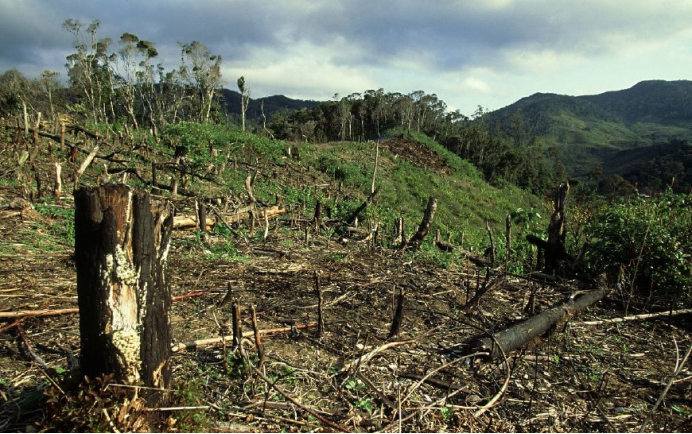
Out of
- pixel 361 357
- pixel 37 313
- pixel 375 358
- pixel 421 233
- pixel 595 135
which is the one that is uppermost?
pixel 595 135

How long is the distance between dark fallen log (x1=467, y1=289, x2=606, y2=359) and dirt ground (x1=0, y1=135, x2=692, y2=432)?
0.11 m

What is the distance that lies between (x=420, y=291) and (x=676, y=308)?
334cm

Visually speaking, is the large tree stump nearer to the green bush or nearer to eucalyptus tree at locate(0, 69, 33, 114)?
the green bush

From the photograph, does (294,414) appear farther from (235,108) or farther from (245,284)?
(235,108)

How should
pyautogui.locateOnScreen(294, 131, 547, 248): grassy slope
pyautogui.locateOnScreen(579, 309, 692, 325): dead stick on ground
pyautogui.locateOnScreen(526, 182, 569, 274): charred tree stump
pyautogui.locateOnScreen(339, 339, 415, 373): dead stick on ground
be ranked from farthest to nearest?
pyautogui.locateOnScreen(294, 131, 547, 248): grassy slope → pyautogui.locateOnScreen(526, 182, 569, 274): charred tree stump → pyautogui.locateOnScreen(579, 309, 692, 325): dead stick on ground → pyautogui.locateOnScreen(339, 339, 415, 373): dead stick on ground

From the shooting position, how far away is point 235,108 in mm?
190750

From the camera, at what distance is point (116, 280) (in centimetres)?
204

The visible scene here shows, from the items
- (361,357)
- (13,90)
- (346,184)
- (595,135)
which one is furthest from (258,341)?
(595,135)

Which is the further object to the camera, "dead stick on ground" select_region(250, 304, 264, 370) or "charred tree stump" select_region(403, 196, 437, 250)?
"charred tree stump" select_region(403, 196, 437, 250)

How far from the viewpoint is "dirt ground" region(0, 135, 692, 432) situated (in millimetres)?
2602

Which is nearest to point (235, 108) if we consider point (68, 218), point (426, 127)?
point (426, 127)

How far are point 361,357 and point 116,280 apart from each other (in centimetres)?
179

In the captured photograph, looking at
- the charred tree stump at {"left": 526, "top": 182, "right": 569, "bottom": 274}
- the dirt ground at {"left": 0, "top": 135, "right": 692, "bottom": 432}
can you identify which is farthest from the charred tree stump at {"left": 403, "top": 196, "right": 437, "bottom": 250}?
the charred tree stump at {"left": 526, "top": 182, "right": 569, "bottom": 274}

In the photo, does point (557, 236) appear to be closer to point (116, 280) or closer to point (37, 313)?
point (116, 280)
